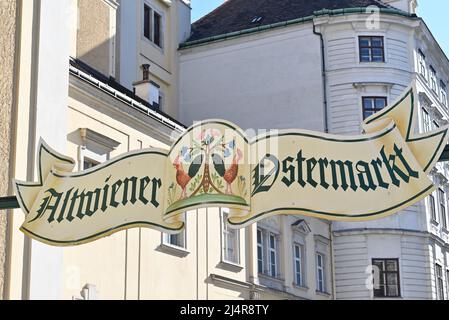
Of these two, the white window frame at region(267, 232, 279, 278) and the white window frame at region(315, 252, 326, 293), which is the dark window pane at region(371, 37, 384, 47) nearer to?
the white window frame at region(315, 252, 326, 293)

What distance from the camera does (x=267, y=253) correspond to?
27.7m

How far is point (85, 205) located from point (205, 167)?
4.12 feet

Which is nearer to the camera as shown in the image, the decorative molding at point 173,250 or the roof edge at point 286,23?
the decorative molding at point 173,250

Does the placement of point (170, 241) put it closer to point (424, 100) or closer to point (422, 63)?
point (424, 100)

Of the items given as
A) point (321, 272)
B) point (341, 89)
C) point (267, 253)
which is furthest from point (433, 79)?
point (267, 253)

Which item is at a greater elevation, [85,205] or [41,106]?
[41,106]

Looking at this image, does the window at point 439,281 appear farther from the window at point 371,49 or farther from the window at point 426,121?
the window at point 371,49

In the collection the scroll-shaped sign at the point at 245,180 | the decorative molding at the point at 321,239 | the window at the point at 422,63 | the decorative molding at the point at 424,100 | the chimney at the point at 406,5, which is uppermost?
the chimney at the point at 406,5

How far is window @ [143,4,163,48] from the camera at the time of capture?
35.7 metres

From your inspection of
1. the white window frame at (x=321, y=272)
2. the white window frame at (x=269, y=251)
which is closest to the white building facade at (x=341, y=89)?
the white window frame at (x=321, y=272)

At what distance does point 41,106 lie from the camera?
13.9m

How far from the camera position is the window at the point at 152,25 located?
117ft

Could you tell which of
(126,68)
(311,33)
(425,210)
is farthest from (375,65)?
(126,68)

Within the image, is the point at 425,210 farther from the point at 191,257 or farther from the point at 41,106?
the point at 41,106
